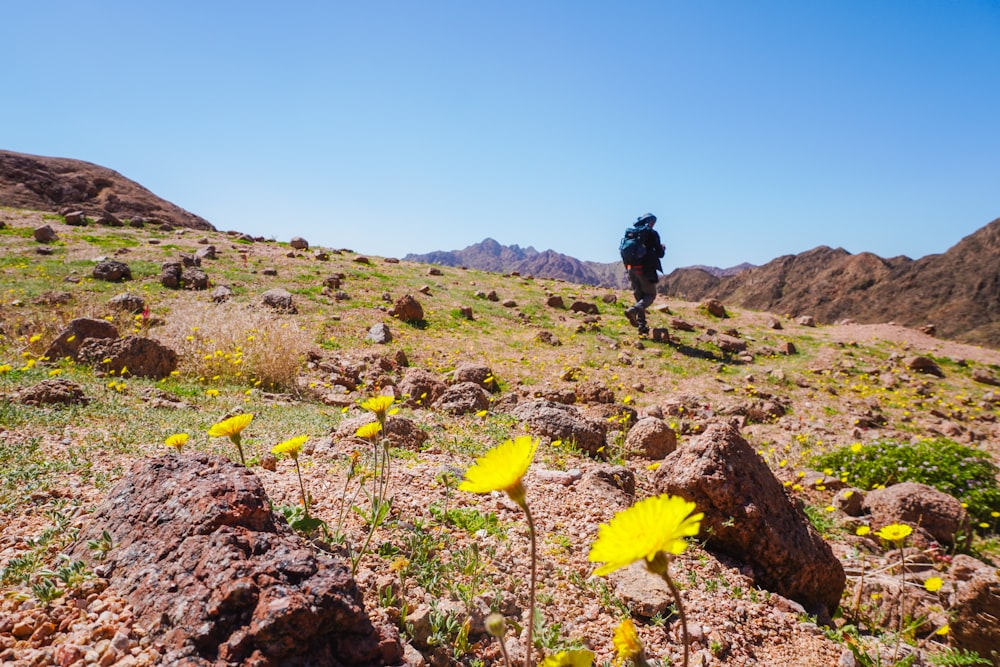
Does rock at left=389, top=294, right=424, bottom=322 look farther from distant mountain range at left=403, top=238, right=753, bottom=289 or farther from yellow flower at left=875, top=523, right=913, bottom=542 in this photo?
distant mountain range at left=403, top=238, right=753, bottom=289

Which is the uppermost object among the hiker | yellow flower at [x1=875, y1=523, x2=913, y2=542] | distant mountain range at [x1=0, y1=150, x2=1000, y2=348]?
distant mountain range at [x1=0, y1=150, x2=1000, y2=348]

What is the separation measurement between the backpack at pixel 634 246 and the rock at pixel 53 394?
1054 cm

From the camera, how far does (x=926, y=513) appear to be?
151 inches

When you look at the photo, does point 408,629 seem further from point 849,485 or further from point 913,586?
point 849,485

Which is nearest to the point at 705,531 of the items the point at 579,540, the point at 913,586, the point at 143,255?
the point at 579,540

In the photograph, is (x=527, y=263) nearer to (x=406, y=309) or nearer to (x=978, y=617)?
(x=406, y=309)

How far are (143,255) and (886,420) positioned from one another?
18389 mm

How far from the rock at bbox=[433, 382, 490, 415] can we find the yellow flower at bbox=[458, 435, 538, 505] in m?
4.03

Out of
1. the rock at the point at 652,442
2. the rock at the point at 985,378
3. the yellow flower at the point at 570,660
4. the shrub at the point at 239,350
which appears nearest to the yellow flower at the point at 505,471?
the yellow flower at the point at 570,660

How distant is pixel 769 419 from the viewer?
6797 mm

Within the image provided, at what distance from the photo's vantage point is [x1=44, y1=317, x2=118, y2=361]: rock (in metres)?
5.83

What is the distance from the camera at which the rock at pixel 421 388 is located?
19.0 ft

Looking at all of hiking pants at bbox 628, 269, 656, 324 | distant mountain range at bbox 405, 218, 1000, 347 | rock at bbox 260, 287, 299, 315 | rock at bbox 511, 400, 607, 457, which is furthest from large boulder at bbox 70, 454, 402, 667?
distant mountain range at bbox 405, 218, 1000, 347

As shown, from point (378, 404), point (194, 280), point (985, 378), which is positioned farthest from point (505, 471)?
point (985, 378)
